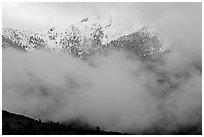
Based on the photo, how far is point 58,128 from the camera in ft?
384

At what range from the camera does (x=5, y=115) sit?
133 m

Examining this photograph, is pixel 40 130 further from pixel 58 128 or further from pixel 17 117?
pixel 17 117

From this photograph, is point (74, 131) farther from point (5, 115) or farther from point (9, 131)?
point (5, 115)

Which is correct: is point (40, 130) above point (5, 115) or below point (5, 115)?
below

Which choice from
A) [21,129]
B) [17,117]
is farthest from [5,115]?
[21,129]

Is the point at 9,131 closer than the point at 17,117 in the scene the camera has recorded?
Yes

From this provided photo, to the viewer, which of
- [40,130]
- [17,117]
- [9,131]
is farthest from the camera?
[17,117]

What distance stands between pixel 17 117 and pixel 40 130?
21084mm

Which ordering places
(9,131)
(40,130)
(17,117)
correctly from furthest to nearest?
(17,117) → (40,130) → (9,131)

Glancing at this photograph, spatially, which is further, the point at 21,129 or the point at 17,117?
the point at 17,117

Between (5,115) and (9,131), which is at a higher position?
(5,115)

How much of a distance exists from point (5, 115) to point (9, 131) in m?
29.0

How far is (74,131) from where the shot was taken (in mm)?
115875

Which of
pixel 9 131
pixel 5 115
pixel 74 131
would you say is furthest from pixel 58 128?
pixel 5 115
